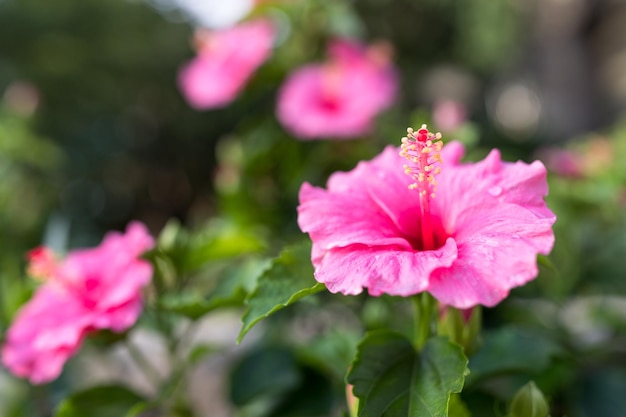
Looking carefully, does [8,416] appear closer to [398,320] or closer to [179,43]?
[398,320]

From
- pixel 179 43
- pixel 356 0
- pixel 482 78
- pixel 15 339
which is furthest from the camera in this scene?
pixel 482 78

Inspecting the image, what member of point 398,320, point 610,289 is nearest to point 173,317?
point 398,320

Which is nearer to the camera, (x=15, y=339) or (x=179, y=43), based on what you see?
(x=15, y=339)

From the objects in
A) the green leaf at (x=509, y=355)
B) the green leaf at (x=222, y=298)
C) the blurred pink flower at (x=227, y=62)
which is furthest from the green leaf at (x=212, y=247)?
the blurred pink flower at (x=227, y=62)

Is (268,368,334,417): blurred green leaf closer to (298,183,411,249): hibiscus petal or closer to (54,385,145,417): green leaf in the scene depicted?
(54,385,145,417): green leaf

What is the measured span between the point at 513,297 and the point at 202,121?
628 centimetres

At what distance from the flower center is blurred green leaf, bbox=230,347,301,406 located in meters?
0.44

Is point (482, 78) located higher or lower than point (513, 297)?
lower

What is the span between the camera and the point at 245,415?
45.2 inches

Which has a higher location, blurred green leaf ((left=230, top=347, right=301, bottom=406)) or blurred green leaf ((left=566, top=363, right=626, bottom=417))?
blurred green leaf ((left=230, top=347, right=301, bottom=406))

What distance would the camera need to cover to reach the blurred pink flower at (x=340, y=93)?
143 centimetres

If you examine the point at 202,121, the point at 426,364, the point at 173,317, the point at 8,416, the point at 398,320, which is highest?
the point at 426,364

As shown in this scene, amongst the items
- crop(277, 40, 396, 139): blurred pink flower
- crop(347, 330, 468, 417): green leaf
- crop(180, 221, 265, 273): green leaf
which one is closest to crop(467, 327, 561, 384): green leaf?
crop(347, 330, 468, 417): green leaf

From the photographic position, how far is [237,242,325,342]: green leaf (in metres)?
0.65
